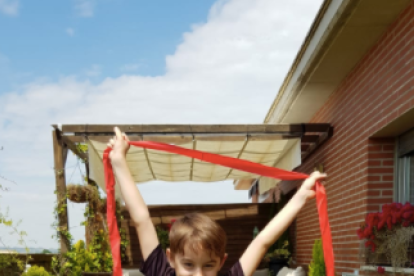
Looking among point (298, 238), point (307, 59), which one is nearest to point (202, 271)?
point (307, 59)

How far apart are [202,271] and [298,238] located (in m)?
8.88

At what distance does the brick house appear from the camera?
4.84 meters

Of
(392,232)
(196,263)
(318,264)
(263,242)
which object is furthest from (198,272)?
(318,264)

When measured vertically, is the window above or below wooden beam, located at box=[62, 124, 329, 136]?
below

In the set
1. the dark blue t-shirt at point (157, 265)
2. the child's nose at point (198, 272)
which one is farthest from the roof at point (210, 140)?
the child's nose at point (198, 272)

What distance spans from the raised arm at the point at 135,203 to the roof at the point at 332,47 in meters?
3.06

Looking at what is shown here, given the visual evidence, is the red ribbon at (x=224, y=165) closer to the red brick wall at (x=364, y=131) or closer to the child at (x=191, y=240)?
the child at (x=191, y=240)

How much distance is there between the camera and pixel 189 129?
25.4 feet

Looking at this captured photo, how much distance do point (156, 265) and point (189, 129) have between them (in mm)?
5729

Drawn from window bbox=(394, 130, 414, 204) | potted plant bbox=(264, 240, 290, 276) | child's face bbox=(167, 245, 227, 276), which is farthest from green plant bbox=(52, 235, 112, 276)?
child's face bbox=(167, 245, 227, 276)

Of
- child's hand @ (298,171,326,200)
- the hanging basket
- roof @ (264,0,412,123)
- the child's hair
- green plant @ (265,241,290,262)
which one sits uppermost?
roof @ (264,0,412,123)

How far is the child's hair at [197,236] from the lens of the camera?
1902 mm

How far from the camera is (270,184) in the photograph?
11.1 meters

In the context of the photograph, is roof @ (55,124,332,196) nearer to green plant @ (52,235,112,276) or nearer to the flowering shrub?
green plant @ (52,235,112,276)
